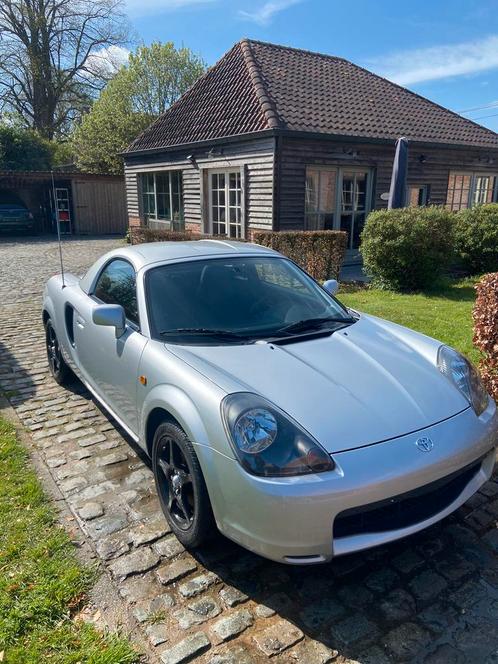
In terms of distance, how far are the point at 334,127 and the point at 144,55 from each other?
24.1 meters

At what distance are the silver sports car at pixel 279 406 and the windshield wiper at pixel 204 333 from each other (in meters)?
0.01

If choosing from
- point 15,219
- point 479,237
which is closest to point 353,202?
point 479,237

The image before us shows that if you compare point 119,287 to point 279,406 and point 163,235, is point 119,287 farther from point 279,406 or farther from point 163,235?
point 163,235

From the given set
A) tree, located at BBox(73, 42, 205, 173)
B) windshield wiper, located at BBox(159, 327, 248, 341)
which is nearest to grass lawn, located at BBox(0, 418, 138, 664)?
windshield wiper, located at BBox(159, 327, 248, 341)

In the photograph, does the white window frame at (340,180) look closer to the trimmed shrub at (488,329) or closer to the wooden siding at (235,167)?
the wooden siding at (235,167)

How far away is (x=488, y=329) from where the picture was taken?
13.9 feet

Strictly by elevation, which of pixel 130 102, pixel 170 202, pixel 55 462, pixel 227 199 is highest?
pixel 130 102

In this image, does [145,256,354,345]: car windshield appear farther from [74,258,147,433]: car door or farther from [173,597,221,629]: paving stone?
[173,597,221,629]: paving stone

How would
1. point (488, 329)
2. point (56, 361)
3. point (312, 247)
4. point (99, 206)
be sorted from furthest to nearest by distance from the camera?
point (99, 206), point (312, 247), point (56, 361), point (488, 329)

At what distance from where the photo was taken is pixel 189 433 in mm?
2369

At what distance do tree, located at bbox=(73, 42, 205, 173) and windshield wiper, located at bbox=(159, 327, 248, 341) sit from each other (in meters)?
26.8

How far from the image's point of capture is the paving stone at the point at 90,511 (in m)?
2.91

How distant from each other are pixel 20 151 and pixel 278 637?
97.6ft

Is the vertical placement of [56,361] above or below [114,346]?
below
